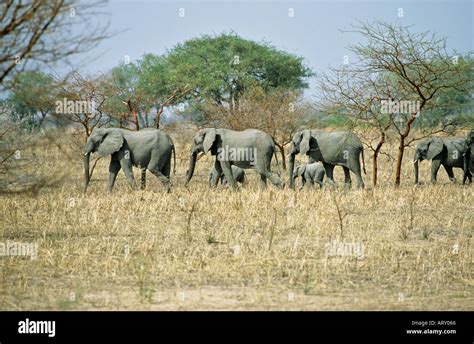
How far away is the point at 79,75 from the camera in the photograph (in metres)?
24.6

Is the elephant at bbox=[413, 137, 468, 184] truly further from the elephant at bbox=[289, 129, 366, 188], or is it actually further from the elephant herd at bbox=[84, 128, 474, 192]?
the elephant at bbox=[289, 129, 366, 188]

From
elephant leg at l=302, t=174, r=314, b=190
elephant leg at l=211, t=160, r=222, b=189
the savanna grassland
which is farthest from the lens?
elephant leg at l=211, t=160, r=222, b=189

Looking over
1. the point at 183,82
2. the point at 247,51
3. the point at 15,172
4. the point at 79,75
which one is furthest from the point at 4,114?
the point at 247,51

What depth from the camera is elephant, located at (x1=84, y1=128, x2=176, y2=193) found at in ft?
63.7

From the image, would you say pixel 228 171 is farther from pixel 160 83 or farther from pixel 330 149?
pixel 160 83

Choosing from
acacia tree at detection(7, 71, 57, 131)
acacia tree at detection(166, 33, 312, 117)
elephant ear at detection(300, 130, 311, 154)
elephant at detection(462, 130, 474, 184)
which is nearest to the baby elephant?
elephant ear at detection(300, 130, 311, 154)

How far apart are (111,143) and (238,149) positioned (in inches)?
112

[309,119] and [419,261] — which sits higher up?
[309,119]

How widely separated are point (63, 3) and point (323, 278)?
13.6ft

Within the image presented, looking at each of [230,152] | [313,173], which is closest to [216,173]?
Answer: [230,152]

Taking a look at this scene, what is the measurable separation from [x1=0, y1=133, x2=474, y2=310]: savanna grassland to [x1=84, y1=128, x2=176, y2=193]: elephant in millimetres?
3063

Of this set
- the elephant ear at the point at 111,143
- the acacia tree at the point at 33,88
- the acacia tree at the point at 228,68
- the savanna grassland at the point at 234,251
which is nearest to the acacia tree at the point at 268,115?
the acacia tree at the point at 228,68

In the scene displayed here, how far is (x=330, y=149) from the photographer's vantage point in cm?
2100

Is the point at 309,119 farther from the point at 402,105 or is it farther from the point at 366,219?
the point at 366,219
